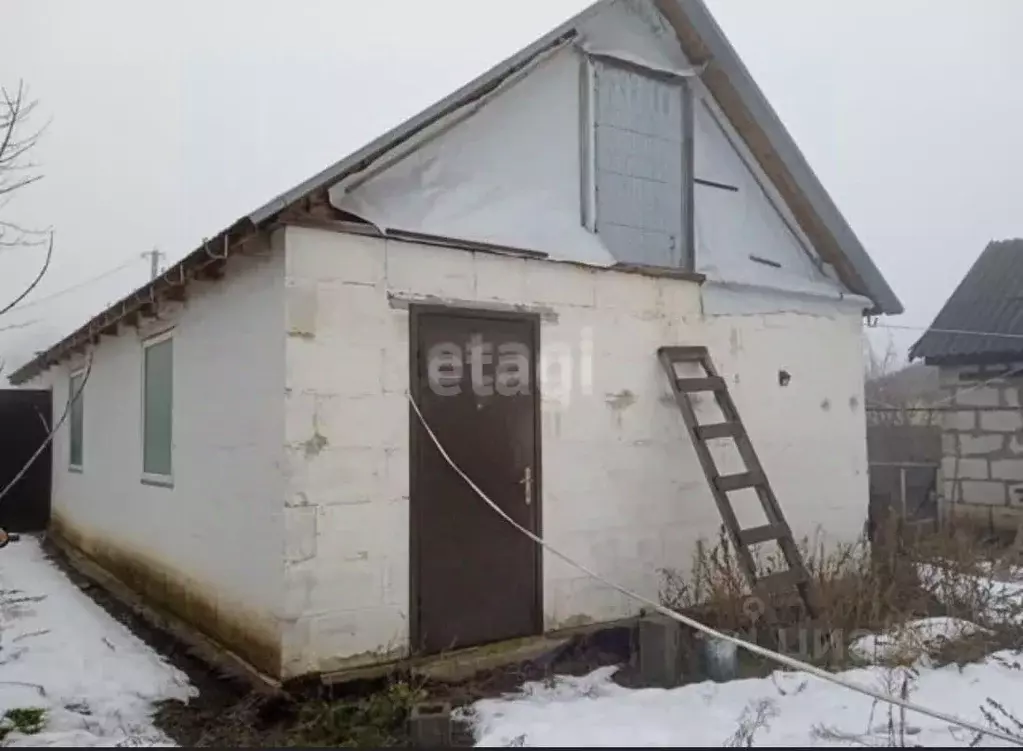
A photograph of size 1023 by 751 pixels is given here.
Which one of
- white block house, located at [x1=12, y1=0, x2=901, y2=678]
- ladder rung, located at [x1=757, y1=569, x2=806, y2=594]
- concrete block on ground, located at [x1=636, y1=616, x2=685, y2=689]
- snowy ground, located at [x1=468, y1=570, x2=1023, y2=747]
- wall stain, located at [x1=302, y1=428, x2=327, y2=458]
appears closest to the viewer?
snowy ground, located at [x1=468, y1=570, x2=1023, y2=747]

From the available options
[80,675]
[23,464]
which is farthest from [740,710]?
[23,464]

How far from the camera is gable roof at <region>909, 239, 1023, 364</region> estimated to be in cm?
1008

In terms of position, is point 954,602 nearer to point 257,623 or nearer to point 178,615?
point 257,623

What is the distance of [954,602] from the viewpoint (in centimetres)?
601

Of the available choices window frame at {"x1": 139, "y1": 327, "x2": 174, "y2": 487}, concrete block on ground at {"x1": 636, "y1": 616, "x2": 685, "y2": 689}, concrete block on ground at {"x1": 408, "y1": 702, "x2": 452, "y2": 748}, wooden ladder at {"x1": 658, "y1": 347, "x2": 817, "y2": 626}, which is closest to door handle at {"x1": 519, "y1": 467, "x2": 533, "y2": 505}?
concrete block on ground at {"x1": 636, "y1": 616, "x2": 685, "y2": 689}

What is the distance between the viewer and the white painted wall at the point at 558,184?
17.2ft

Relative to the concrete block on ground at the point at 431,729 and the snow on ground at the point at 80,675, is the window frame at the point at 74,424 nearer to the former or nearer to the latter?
the snow on ground at the point at 80,675

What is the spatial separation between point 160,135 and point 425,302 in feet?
36.2

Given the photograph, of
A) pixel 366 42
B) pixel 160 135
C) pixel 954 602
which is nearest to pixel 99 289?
pixel 160 135

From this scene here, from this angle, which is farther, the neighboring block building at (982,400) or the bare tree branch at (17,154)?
the neighboring block building at (982,400)

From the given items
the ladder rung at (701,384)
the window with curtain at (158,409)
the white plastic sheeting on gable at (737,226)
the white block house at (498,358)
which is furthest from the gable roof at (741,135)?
the ladder rung at (701,384)

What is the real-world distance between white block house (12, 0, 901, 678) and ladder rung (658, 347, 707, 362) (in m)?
0.09

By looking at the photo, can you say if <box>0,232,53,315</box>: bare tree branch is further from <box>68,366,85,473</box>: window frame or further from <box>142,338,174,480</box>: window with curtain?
<box>68,366,85,473</box>: window frame

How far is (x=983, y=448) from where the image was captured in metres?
10.0
